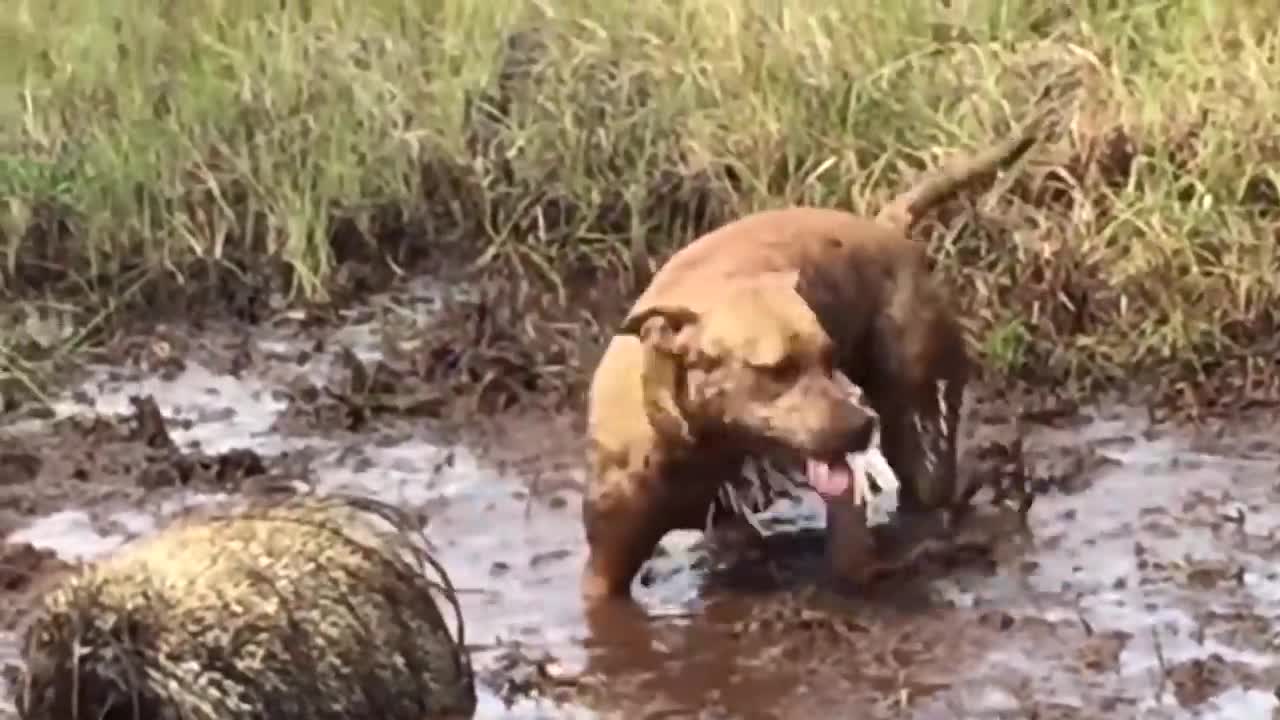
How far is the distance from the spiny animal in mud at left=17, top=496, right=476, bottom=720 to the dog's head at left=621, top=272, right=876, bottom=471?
65 cm

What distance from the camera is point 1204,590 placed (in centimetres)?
512

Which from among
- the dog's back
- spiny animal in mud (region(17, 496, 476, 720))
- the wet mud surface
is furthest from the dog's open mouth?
spiny animal in mud (region(17, 496, 476, 720))

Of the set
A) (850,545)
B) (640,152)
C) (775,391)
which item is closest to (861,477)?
(850,545)

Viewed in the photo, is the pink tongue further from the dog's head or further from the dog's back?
the dog's back

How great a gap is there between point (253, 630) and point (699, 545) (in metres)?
1.45

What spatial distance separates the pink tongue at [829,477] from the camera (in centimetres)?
497

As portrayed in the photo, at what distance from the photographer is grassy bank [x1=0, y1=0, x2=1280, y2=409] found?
6852 millimetres

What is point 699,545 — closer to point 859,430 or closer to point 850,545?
point 850,545

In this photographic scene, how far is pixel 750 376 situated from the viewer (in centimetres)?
496

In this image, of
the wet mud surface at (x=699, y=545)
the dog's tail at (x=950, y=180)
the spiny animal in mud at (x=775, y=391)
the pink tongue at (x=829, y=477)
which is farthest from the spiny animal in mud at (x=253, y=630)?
the dog's tail at (x=950, y=180)

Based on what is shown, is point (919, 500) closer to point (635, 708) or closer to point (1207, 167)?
point (635, 708)

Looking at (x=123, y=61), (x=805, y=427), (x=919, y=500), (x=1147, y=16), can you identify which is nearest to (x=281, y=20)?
(x=123, y=61)

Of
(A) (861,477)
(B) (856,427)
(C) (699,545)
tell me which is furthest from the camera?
(C) (699,545)

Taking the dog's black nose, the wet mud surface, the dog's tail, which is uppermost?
the dog's tail
